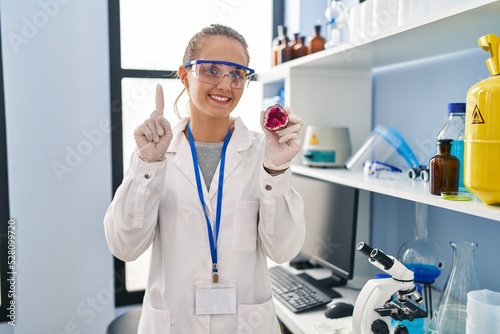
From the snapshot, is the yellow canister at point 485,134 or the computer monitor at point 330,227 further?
the computer monitor at point 330,227

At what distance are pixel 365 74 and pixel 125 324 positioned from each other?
66.9 inches

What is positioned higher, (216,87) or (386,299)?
(216,87)

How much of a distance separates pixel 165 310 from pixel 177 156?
18.8 inches

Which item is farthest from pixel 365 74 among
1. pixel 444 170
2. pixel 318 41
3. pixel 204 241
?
pixel 204 241

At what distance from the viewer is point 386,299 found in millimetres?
1238

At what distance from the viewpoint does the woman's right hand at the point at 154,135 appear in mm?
1184

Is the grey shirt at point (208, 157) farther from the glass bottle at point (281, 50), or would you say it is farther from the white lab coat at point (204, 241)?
the glass bottle at point (281, 50)

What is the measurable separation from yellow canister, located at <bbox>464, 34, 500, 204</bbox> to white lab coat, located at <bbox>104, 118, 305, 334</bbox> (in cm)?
48

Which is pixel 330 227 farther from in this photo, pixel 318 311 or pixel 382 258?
pixel 382 258

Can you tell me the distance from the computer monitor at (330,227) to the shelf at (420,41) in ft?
1.82

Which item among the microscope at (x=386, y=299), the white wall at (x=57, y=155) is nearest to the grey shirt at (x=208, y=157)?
the microscope at (x=386, y=299)

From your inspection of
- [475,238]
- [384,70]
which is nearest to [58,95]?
[384,70]

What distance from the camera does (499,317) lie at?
1.05m

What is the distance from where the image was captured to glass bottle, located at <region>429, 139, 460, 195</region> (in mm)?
1178
